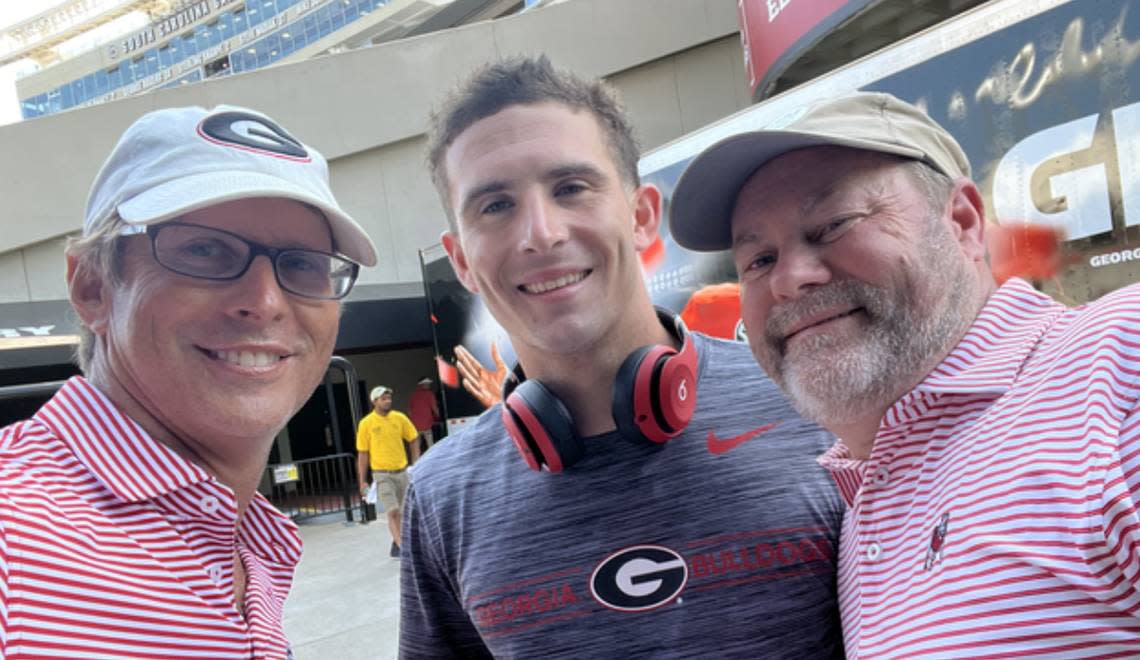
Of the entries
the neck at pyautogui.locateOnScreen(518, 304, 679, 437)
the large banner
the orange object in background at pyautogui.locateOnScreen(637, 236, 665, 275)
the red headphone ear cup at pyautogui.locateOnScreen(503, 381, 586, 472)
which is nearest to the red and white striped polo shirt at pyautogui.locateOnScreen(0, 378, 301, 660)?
the red headphone ear cup at pyautogui.locateOnScreen(503, 381, 586, 472)

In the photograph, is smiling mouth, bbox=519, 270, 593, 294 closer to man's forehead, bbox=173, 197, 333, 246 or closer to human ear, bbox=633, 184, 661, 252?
human ear, bbox=633, 184, 661, 252

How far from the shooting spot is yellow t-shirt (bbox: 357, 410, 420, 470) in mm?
8273

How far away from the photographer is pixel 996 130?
448 centimetres

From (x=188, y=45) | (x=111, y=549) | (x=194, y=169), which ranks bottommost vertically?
(x=111, y=549)

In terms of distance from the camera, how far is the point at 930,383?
4.03 ft

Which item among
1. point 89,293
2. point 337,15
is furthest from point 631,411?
point 337,15

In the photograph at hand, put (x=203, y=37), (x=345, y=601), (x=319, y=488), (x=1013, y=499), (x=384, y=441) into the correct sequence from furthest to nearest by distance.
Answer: (x=203, y=37) < (x=319, y=488) < (x=384, y=441) < (x=345, y=601) < (x=1013, y=499)

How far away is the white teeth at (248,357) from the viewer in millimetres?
1427

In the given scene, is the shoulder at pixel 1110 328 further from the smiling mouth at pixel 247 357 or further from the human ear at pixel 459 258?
the smiling mouth at pixel 247 357

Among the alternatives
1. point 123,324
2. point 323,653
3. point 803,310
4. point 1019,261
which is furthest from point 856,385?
point 323,653

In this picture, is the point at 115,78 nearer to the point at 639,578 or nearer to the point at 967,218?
the point at 639,578

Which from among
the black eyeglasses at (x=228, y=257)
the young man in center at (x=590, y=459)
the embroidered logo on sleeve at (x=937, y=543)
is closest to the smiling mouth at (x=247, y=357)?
the black eyeglasses at (x=228, y=257)

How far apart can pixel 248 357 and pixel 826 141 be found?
123 cm

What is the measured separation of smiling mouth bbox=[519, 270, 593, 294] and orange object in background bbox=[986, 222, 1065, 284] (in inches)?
137
